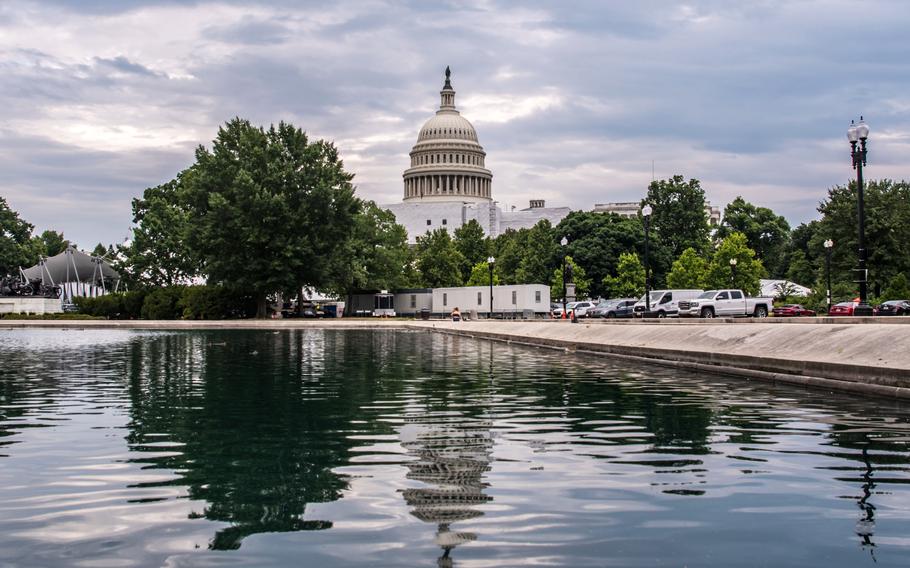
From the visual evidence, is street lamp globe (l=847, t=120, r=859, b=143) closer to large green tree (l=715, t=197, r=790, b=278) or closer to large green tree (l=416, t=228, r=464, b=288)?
large green tree (l=416, t=228, r=464, b=288)

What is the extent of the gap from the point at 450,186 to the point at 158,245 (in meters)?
110

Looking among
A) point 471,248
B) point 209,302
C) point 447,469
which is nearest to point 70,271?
point 209,302

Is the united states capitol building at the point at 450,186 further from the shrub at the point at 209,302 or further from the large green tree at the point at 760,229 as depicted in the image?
the shrub at the point at 209,302

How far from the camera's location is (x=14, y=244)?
365 ft

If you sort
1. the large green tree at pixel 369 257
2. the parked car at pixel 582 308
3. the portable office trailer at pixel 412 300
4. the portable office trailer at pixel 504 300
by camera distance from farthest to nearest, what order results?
1. the portable office trailer at pixel 412 300
2. the portable office trailer at pixel 504 300
3. the large green tree at pixel 369 257
4. the parked car at pixel 582 308

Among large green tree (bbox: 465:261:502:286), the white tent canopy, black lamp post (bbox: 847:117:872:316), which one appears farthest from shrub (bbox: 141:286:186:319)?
black lamp post (bbox: 847:117:872:316)

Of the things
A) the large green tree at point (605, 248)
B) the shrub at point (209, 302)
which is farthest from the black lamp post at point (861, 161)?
the large green tree at point (605, 248)

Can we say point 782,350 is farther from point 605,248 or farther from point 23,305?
point 23,305

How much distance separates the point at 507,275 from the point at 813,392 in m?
98.5

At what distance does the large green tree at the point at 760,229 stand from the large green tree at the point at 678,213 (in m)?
26.6

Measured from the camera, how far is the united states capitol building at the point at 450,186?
186 metres

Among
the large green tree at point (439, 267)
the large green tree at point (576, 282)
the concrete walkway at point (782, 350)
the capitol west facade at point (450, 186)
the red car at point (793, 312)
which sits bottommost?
the concrete walkway at point (782, 350)

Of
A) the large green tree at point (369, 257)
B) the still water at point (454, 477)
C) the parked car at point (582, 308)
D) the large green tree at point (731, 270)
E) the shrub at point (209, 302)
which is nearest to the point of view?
the still water at point (454, 477)

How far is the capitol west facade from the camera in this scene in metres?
186
